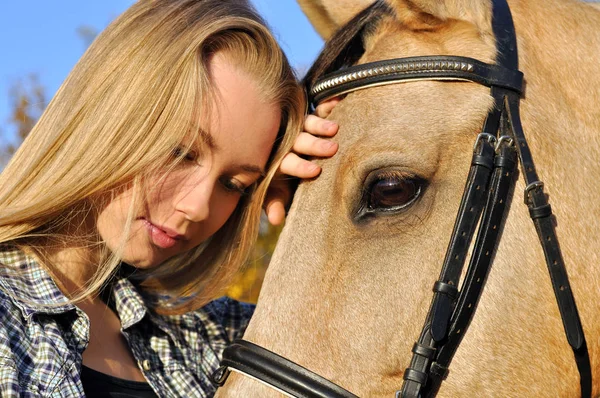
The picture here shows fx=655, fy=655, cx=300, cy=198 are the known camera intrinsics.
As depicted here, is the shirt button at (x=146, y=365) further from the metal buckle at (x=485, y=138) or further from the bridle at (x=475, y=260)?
the metal buckle at (x=485, y=138)

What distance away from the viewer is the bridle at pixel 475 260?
1734 mm

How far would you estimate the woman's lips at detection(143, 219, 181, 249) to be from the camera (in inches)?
88.9

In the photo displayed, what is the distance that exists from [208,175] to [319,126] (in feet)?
1.33

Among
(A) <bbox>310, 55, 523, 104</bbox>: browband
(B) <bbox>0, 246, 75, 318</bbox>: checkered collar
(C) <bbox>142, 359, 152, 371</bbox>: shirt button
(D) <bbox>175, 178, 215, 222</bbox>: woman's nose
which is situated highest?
(A) <bbox>310, 55, 523, 104</bbox>: browband

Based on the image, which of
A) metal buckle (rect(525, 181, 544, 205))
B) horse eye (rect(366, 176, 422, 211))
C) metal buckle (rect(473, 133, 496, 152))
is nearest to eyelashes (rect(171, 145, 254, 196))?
horse eye (rect(366, 176, 422, 211))

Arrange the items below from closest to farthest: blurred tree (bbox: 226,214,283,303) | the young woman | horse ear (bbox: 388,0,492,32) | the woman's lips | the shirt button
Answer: horse ear (bbox: 388,0,492,32)
the young woman
the woman's lips
the shirt button
blurred tree (bbox: 226,214,283,303)

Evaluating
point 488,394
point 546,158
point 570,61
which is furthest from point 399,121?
point 488,394

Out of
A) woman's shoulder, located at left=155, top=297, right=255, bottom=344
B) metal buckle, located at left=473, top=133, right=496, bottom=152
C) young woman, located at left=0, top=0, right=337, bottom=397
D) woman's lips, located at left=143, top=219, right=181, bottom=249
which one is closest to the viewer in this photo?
metal buckle, located at left=473, top=133, right=496, bottom=152

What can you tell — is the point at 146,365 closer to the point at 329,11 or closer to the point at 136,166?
the point at 136,166

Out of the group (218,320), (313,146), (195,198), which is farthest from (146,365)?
(313,146)

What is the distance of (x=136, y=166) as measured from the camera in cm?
213

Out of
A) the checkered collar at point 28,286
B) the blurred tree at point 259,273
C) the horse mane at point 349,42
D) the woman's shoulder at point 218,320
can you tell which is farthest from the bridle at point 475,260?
the blurred tree at point 259,273

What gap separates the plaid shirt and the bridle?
52 centimetres

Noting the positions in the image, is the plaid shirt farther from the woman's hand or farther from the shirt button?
the woman's hand
